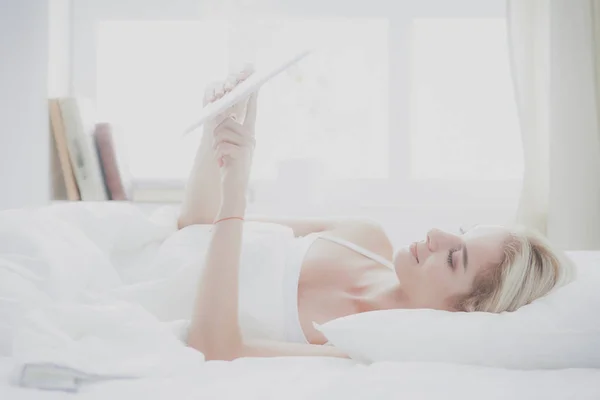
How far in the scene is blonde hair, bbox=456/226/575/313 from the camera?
129cm

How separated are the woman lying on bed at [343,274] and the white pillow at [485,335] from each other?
0.11m

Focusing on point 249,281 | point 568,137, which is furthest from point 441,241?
point 568,137

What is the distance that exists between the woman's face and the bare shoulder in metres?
0.23

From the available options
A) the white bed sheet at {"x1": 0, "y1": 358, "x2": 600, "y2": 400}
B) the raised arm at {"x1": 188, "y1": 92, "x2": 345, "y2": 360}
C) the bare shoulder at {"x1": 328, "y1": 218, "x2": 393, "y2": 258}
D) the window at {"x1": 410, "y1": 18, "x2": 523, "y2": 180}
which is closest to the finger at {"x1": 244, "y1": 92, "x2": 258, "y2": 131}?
the raised arm at {"x1": 188, "y1": 92, "x2": 345, "y2": 360}

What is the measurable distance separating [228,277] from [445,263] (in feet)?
1.41

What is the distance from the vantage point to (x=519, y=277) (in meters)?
1.30

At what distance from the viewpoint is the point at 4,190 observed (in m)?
2.54

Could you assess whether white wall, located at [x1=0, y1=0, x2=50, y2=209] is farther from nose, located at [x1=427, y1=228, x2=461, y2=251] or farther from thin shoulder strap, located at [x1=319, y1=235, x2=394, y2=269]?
nose, located at [x1=427, y1=228, x2=461, y2=251]

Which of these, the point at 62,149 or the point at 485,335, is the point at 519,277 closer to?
the point at 485,335

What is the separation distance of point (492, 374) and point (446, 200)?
188cm

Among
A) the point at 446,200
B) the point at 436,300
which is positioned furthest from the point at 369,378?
the point at 446,200

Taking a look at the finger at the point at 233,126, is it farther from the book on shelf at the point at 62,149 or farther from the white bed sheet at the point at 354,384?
the book on shelf at the point at 62,149

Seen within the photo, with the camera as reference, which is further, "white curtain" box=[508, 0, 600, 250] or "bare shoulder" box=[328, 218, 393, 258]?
"white curtain" box=[508, 0, 600, 250]

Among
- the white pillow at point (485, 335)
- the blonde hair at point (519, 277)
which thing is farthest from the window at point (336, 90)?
the white pillow at point (485, 335)
